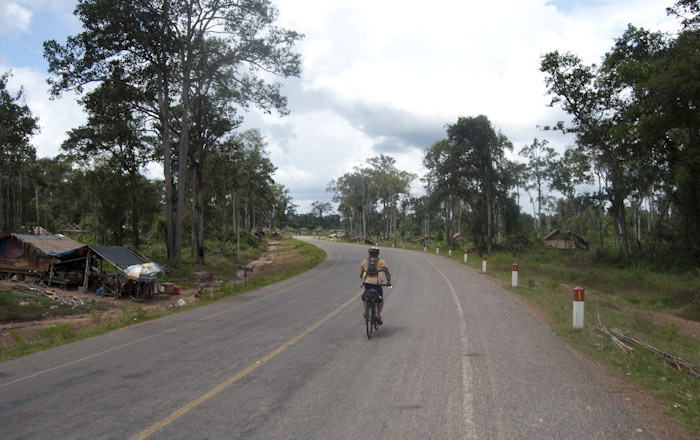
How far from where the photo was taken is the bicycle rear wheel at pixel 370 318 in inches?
311

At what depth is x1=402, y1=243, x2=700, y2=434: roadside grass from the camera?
16.8 feet

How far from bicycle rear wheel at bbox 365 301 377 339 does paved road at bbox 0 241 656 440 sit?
255 millimetres

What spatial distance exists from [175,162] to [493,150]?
1155 inches

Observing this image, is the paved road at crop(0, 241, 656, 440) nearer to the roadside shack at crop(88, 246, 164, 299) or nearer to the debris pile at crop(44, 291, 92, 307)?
the debris pile at crop(44, 291, 92, 307)

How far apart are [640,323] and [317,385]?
876cm

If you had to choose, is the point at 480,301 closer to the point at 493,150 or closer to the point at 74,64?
the point at 74,64

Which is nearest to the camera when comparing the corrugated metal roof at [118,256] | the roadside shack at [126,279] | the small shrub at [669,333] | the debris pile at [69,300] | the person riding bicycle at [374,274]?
the person riding bicycle at [374,274]

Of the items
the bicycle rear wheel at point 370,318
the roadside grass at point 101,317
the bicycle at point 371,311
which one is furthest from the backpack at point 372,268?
the roadside grass at point 101,317

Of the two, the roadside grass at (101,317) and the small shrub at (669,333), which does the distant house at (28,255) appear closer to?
the roadside grass at (101,317)

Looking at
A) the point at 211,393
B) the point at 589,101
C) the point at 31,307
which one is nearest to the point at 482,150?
the point at 589,101

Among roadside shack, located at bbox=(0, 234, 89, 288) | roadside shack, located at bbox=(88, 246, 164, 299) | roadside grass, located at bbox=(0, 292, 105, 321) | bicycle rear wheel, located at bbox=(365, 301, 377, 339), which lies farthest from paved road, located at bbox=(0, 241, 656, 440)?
roadside shack, located at bbox=(0, 234, 89, 288)

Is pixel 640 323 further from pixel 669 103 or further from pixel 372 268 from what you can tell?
pixel 669 103

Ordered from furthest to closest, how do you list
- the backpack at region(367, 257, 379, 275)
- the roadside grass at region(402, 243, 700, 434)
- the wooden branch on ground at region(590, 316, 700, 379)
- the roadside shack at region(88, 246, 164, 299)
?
1. the roadside shack at region(88, 246, 164, 299)
2. the backpack at region(367, 257, 379, 275)
3. the wooden branch on ground at region(590, 316, 700, 379)
4. the roadside grass at region(402, 243, 700, 434)

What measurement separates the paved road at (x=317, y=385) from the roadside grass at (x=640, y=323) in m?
0.55
